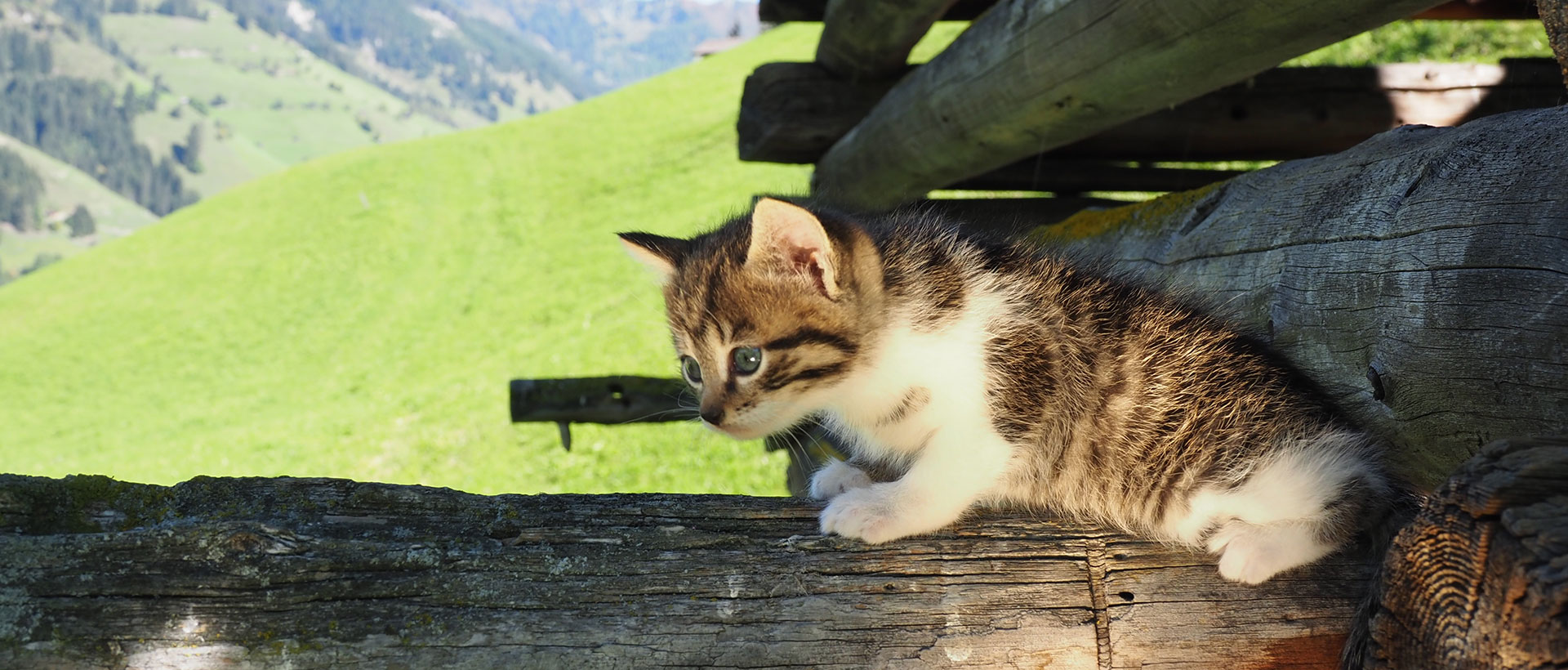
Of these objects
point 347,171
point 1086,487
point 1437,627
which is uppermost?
point 1437,627

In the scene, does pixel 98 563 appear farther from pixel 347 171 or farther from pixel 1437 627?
pixel 347 171

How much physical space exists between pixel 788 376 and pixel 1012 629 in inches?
37.3

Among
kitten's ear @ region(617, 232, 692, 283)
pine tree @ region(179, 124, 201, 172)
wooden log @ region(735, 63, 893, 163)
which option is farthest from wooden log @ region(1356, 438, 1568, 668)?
pine tree @ region(179, 124, 201, 172)

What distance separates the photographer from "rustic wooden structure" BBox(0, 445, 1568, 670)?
5.26ft

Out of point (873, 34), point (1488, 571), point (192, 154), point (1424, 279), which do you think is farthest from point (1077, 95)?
point (192, 154)

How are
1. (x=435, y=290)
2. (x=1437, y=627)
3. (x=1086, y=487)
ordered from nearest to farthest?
1. (x=1437, y=627)
2. (x=1086, y=487)
3. (x=435, y=290)

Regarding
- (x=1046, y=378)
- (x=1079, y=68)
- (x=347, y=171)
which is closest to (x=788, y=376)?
(x=1046, y=378)

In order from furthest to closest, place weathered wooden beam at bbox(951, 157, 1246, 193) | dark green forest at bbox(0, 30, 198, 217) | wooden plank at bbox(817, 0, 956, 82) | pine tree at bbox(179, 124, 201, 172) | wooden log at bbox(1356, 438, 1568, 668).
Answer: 1. pine tree at bbox(179, 124, 201, 172)
2. dark green forest at bbox(0, 30, 198, 217)
3. weathered wooden beam at bbox(951, 157, 1246, 193)
4. wooden plank at bbox(817, 0, 956, 82)
5. wooden log at bbox(1356, 438, 1568, 668)

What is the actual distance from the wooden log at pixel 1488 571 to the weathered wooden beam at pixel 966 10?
5.22 meters

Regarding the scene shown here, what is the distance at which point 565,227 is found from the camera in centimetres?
2442

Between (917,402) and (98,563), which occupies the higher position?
(98,563)

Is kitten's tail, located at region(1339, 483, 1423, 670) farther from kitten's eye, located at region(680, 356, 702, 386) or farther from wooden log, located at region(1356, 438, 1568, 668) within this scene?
kitten's eye, located at region(680, 356, 702, 386)

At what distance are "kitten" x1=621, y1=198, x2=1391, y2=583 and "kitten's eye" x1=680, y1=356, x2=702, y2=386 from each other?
0.02 m

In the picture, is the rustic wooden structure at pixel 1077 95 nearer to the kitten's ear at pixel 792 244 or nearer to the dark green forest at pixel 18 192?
the kitten's ear at pixel 792 244
